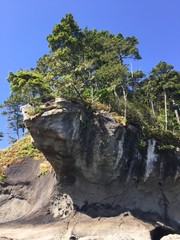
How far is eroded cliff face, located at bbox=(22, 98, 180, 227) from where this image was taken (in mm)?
18062

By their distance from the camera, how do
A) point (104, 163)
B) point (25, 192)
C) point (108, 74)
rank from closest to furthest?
1. point (104, 163)
2. point (25, 192)
3. point (108, 74)

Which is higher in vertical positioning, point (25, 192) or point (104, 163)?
point (104, 163)

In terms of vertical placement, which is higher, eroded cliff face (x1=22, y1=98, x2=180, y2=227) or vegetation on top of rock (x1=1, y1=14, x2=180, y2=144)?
vegetation on top of rock (x1=1, y1=14, x2=180, y2=144)

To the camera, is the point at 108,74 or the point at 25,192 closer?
the point at 25,192

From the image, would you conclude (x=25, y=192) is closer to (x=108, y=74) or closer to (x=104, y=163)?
(x=104, y=163)

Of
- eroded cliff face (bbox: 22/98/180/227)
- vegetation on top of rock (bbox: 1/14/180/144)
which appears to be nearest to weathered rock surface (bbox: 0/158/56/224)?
eroded cliff face (bbox: 22/98/180/227)

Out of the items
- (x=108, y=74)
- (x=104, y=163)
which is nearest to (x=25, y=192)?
(x=104, y=163)

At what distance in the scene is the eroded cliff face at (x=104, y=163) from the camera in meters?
18.1

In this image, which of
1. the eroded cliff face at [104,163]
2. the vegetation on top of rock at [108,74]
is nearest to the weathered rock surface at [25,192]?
the eroded cliff face at [104,163]

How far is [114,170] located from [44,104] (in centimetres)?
546

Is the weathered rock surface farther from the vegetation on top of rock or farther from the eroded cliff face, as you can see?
the vegetation on top of rock

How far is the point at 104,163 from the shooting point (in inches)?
741

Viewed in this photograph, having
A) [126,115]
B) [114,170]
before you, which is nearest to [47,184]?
[114,170]

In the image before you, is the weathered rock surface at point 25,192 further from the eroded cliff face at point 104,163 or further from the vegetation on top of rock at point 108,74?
the vegetation on top of rock at point 108,74
